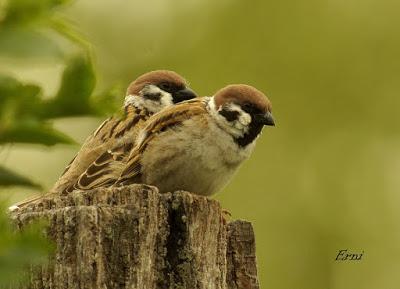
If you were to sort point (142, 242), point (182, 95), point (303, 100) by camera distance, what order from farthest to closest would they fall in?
point (303, 100)
point (182, 95)
point (142, 242)

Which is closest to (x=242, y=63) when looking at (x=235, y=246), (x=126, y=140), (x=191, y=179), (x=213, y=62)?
(x=213, y=62)

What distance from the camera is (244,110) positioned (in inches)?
214

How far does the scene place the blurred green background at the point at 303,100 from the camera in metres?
11.6

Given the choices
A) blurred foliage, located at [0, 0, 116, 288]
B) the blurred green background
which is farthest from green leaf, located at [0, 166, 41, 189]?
the blurred green background

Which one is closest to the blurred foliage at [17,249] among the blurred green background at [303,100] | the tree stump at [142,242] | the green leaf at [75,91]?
the green leaf at [75,91]

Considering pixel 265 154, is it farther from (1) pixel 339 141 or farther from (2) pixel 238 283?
(2) pixel 238 283

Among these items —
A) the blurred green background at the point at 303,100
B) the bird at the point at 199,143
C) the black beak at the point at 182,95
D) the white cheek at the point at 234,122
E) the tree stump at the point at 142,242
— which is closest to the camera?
the tree stump at the point at 142,242

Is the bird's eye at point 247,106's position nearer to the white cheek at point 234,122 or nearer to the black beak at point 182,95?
the white cheek at point 234,122

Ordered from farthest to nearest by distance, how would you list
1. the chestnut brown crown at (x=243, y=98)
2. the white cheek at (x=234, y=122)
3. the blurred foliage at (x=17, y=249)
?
the chestnut brown crown at (x=243, y=98), the white cheek at (x=234, y=122), the blurred foliage at (x=17, y=249)

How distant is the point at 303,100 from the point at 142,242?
371 inches

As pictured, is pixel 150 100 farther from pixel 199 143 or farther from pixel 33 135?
pixel 33 135

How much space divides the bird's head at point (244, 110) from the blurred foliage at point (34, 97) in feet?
14.3

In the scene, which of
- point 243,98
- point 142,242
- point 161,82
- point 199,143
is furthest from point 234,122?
point 142,242

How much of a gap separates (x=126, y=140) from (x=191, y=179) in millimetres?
1172
